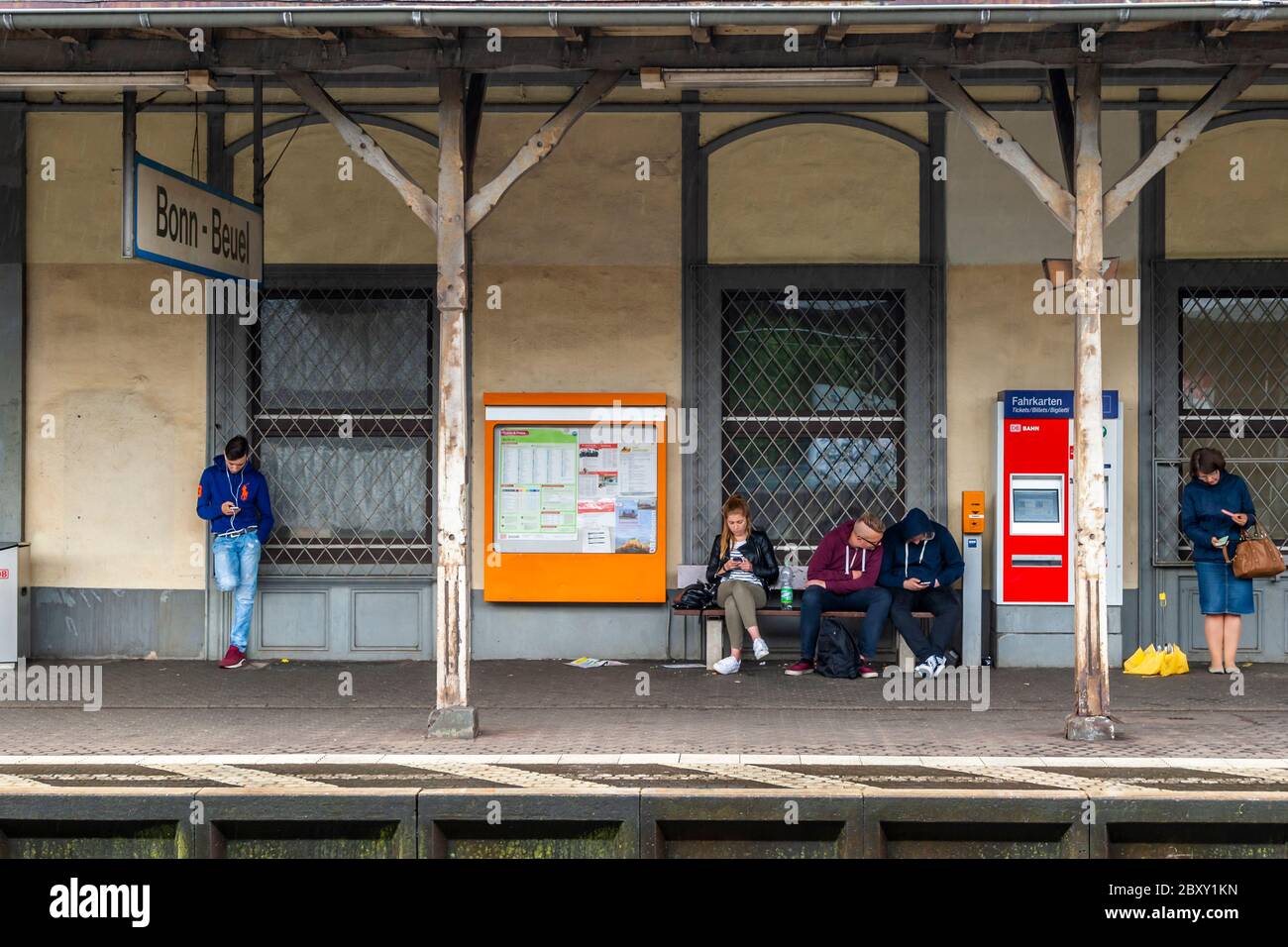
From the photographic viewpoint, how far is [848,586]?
9.92 meters

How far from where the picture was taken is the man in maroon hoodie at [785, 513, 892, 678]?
9.84 m

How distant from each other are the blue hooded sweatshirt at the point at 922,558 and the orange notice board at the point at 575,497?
164 centimetres

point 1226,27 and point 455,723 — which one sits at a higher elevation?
point 1226,27

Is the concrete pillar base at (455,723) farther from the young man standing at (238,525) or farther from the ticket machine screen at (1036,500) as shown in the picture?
the ticket machine screen at (1036,500)

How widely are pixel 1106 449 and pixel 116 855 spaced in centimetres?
697

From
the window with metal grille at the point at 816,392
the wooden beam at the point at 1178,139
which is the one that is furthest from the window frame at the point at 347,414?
the wooden beam at the point at 1178,139

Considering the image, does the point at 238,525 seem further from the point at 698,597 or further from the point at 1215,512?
the point at 1215,512

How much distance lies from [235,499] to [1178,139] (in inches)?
258

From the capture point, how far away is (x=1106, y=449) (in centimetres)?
1007

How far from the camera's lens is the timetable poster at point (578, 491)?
10398 millimetres

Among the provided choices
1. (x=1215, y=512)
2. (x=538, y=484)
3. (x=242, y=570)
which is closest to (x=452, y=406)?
(x=538, y=484)

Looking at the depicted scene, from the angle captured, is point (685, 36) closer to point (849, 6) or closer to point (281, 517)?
point (849, 6)
